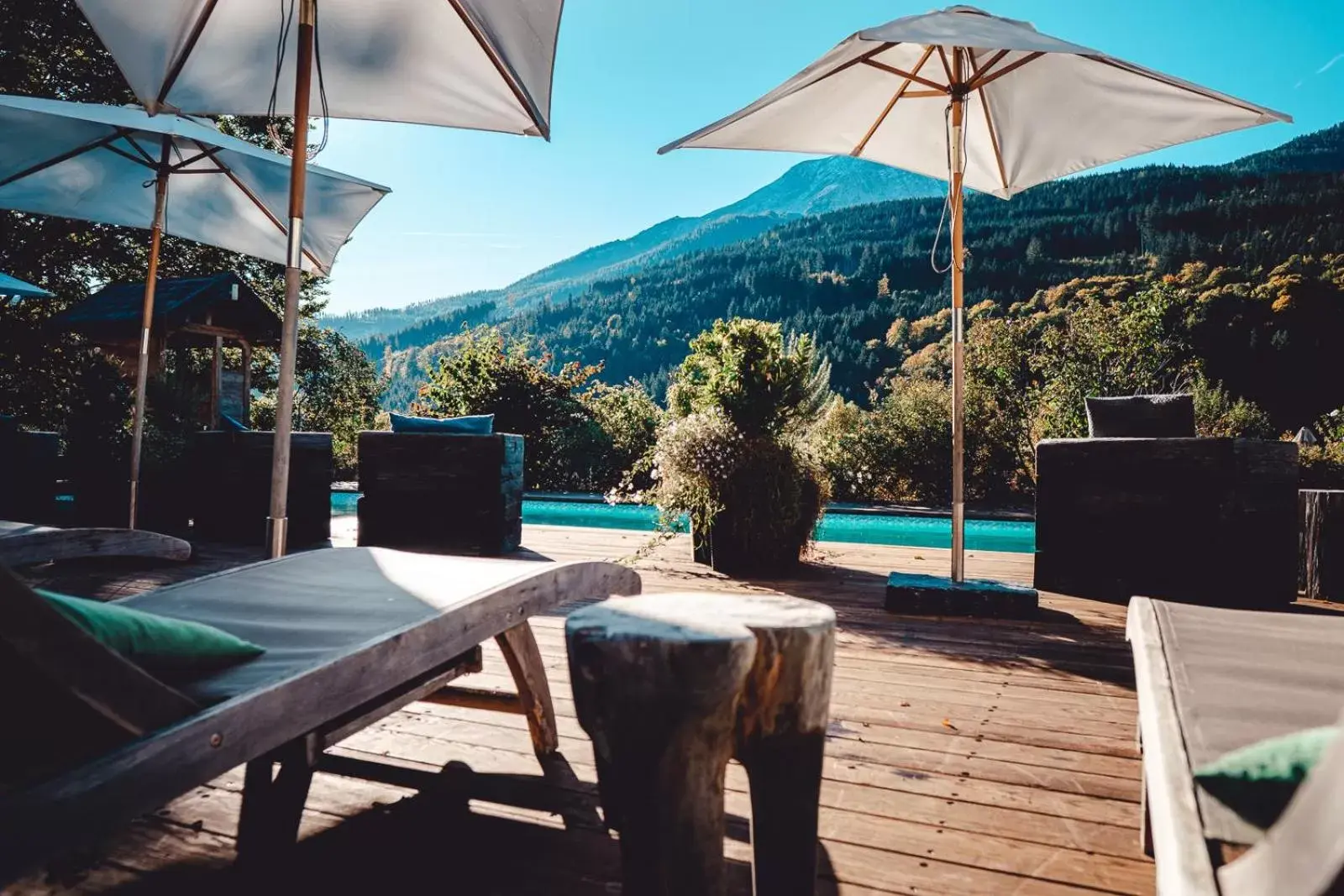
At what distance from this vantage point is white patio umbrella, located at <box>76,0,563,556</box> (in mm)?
3168

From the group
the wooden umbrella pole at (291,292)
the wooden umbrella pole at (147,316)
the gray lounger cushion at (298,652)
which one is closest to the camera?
the gray lounger cushion at (298,652)

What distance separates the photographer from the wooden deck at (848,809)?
138 cm

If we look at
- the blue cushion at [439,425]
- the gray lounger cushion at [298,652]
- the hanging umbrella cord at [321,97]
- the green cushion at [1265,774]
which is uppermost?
the hanging umbrella cord at [321,97]

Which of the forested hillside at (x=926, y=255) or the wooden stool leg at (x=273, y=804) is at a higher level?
the forested hillside at (x=926, y=255)

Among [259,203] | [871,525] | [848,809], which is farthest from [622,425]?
[848,809]

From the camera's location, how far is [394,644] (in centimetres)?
133

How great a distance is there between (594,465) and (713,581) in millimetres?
8406

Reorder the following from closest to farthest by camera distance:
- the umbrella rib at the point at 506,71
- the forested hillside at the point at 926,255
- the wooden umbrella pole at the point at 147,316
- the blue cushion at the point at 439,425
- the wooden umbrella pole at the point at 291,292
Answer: the wooden umbrella pole at the point at 291,292 → the umbrella rib at the point at 506,71 → the wooden umbrella pole at the point at 147,316 → the blue cushion at the point at 439,425 → the forested hillside at the point at 926,255

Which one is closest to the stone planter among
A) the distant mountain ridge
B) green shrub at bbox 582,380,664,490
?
green shrub at bbox 582,380,664,490

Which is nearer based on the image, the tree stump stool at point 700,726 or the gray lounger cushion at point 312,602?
the tree stump stool at point 700,726

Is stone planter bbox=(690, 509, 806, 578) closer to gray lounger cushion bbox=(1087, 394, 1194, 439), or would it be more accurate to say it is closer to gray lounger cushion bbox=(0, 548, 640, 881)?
gray lounger cushion bbox=(1087, 394, 1194, 439)

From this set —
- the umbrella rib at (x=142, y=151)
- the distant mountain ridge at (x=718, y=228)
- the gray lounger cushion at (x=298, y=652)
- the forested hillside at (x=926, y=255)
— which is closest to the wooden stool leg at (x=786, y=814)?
the gray lounger cushion at (x=298, y=652)

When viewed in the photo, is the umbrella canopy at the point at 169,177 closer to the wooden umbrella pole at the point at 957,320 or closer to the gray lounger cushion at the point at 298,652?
the gray lounger cushion at the point at 298,652

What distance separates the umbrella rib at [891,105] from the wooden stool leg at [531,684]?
11.1ft
